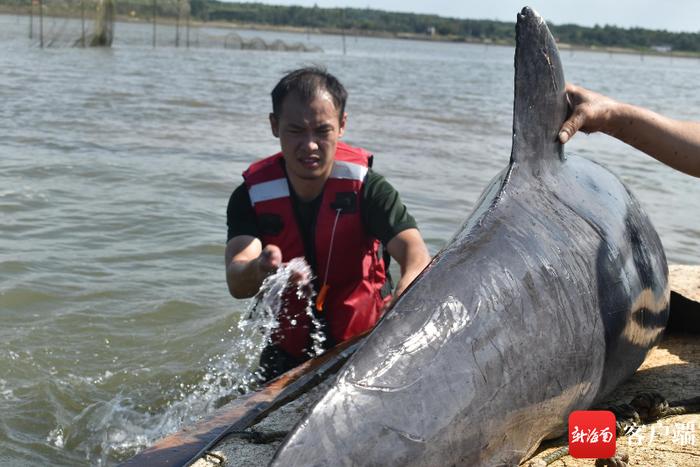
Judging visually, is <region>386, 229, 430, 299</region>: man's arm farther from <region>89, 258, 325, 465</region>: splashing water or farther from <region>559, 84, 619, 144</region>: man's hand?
<region>559, 84, 619, 144</region>: man's hand

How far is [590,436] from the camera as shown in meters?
3.03

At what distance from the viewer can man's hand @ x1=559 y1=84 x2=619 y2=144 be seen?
3635mm

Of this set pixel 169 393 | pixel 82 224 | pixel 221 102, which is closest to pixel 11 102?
pixel 221 102

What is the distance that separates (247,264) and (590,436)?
1.69 metres

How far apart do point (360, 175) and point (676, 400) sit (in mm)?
1917

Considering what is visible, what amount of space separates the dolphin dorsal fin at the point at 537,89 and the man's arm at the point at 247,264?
103 cm

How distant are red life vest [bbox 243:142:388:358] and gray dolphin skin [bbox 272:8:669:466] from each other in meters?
1.32

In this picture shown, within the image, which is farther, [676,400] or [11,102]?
[11,102]

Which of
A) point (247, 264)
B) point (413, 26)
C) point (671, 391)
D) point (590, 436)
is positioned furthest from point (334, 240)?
point (413, 26)

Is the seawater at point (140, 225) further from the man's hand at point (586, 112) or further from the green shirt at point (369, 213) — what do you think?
the man's hand at point (586, 112)

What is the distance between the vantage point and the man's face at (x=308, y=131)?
14.8ft

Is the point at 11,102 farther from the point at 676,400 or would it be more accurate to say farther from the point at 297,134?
the point at 676,400

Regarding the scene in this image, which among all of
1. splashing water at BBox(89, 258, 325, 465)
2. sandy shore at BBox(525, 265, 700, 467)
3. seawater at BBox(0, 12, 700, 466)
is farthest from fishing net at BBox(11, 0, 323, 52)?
sandy shore at BBox(525, 265, 700, 467)

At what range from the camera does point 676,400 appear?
3.66 metres
